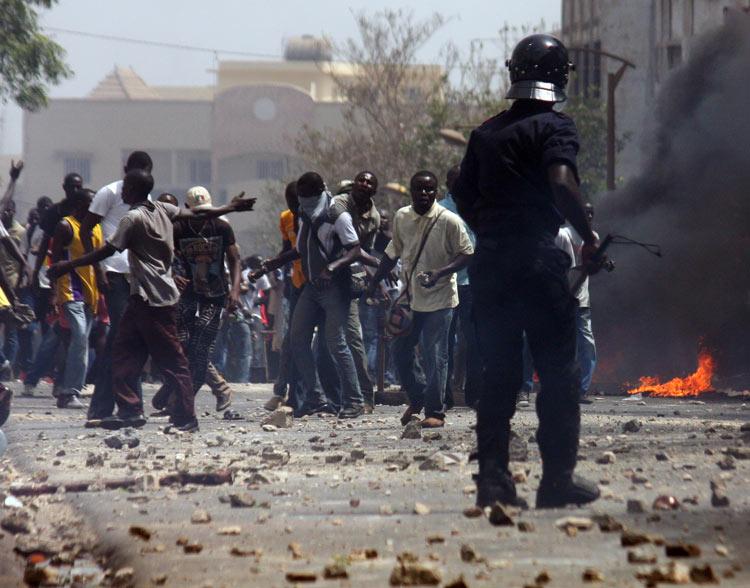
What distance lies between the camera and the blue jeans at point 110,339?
1098cm

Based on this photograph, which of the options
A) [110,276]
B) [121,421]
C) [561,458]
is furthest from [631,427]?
[561,458]

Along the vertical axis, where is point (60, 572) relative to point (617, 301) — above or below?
below

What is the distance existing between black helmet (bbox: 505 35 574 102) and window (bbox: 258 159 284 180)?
8444cm

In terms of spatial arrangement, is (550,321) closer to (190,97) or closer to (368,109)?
(368,109)

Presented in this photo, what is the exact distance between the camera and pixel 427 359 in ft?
35.1

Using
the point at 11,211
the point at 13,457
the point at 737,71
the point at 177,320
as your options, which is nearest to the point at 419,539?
the point at 13,457

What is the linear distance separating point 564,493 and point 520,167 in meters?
1.26

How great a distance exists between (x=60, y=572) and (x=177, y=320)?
19.1 ft

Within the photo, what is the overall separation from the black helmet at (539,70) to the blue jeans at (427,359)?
4.16 metres

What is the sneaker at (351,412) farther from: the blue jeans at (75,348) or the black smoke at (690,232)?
the black smoke at (690,232)

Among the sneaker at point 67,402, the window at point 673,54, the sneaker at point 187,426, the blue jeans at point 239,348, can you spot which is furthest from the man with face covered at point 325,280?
the window at point 673,54

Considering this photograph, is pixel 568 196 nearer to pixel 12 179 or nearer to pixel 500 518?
pixel 500 518

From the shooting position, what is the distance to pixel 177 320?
11102 millimetres

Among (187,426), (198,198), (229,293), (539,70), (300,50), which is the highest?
(300,50)
